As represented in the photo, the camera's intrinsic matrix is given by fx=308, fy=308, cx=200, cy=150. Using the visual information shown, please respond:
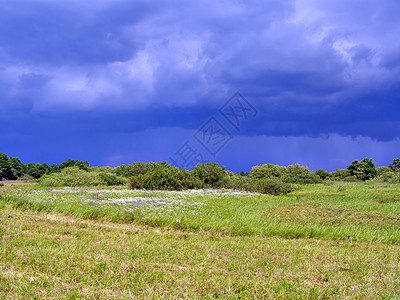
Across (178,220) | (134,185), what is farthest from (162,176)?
(178,220)

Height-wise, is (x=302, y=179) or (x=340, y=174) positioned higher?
(x=340, y=174)

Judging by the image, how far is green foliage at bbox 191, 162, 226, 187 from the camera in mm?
28219

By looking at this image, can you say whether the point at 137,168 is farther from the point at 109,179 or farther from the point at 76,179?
the point at 76,179

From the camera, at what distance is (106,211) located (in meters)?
9.58

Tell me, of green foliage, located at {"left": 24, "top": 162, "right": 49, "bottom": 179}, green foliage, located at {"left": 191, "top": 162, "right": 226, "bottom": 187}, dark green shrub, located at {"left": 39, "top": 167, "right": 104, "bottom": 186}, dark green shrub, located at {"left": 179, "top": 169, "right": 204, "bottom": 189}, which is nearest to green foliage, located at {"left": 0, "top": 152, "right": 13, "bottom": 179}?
green foliage, located at {"left": 24, "top": 162, "right": 49, "bottom": 179}

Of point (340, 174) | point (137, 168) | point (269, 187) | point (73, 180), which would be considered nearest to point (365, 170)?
point (340, 174)

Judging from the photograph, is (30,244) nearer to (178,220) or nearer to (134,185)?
(178,220)

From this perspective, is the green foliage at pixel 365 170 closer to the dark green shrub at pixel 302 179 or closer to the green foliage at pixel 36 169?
the dark green shrub at pixel 302 179

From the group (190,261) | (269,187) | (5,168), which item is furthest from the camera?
(5,168)

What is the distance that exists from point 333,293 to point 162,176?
17559 millimetres

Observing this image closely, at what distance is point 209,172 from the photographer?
28.8 meters

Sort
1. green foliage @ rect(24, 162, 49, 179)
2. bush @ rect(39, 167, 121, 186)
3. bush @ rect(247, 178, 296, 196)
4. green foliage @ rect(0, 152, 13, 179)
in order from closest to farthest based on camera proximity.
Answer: bush @ rect(247, 178, 296, 196)
bush @ rect(39, 167, 121, 186)
green foliage @ rect(0, 152, 13, 179)
green foliage @ rect(24, 162, 49, 179)

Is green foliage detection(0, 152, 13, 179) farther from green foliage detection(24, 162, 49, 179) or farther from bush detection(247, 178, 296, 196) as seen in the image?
bush detection(247, 178, 296, 196)

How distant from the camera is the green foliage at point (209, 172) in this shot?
2822cm
